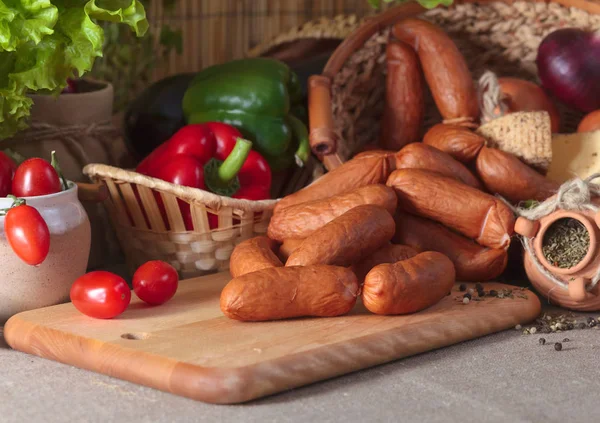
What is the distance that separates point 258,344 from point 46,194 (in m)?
0.51

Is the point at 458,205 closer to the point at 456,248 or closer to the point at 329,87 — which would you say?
the point at 456,248

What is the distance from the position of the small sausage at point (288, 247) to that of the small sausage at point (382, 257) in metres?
0.13

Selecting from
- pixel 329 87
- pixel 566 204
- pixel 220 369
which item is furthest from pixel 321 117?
pixel 220 369

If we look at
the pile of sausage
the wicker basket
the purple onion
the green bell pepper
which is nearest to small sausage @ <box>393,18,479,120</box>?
the pile of sausage

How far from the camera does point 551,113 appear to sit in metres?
2.28

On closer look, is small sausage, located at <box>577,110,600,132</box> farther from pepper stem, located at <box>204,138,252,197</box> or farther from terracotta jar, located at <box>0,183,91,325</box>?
terracotta jar, located at <box>0,183,91,325</box>

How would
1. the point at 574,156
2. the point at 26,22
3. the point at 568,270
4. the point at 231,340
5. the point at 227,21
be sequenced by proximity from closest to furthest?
the point at 231,340 < the point at 26,22 < the point at 568,270 < the point at 574,156 < the point at 227,21

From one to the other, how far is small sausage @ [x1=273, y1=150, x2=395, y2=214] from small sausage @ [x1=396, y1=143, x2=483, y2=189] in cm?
4

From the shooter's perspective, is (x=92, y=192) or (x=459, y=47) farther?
(x=459, y=47)

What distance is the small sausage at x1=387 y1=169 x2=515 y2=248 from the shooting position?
177cm

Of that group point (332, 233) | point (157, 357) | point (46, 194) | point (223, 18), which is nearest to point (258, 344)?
point (157, 357)

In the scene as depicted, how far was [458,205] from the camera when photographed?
69.7 inches

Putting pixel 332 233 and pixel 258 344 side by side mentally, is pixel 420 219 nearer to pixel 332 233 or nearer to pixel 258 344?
pixel 332 233

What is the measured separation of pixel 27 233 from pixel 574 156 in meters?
1.25
